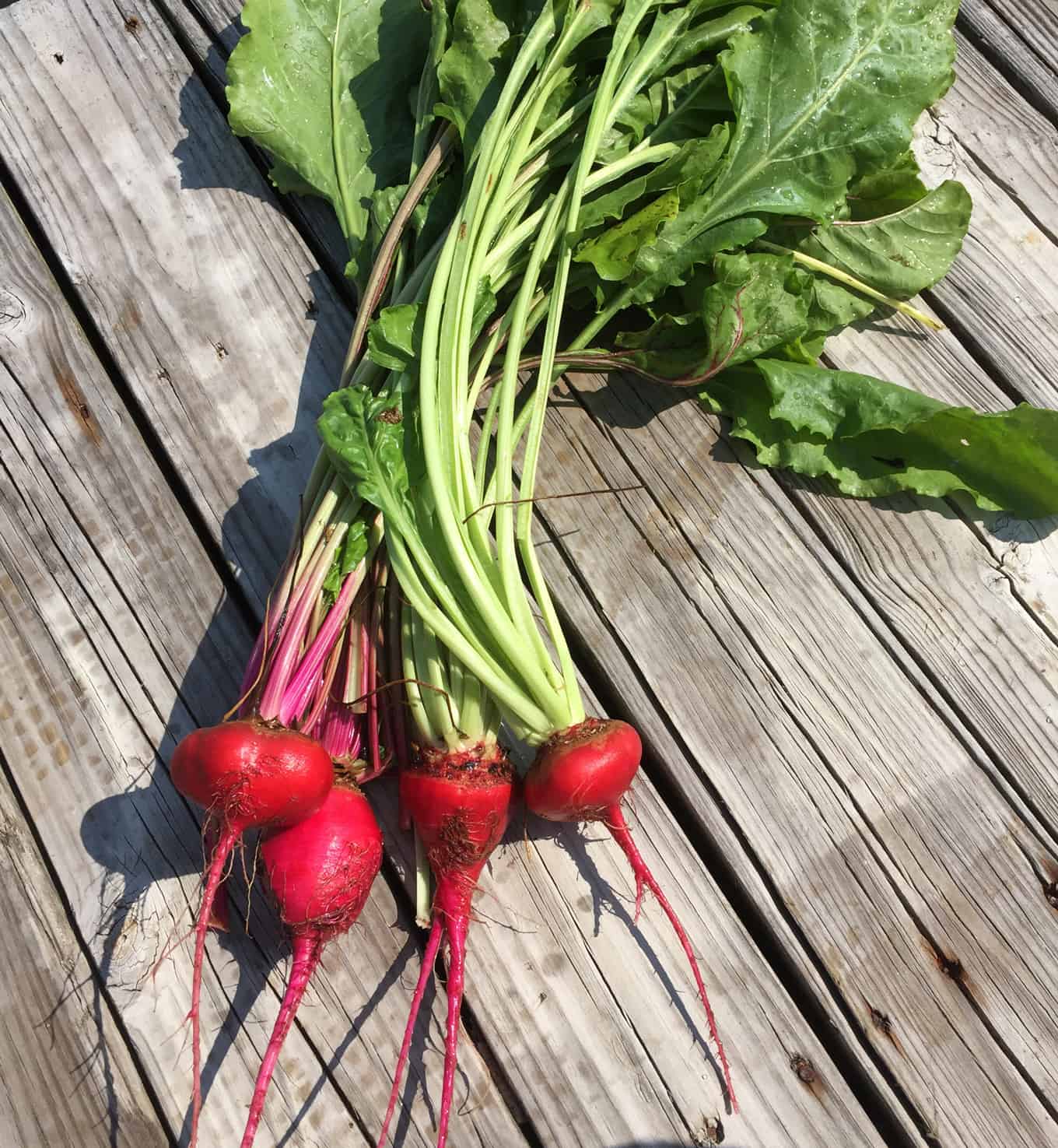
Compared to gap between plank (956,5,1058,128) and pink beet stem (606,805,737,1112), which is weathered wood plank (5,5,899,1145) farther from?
gap between plank (956,5,1058,128)

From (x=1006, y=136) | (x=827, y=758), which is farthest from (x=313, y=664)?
(x=1006, y=136)

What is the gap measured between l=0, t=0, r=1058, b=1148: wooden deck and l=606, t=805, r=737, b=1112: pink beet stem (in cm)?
4

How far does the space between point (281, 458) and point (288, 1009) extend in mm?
1165

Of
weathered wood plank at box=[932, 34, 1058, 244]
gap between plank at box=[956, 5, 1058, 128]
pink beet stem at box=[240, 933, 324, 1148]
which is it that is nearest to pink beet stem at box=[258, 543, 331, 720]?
pink beet stem at box=[240, 933, 324, 1148]

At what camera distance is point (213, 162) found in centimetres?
223

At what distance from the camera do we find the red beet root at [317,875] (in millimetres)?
1604

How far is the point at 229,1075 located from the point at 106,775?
66 cm

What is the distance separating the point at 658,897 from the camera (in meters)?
1.66

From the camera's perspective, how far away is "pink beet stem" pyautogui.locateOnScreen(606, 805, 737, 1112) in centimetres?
162

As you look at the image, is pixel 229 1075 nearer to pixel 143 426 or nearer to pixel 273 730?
pixel 273 730

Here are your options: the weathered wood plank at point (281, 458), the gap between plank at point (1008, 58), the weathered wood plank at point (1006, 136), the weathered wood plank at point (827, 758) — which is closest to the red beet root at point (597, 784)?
the weathered wood plank at point (281, 458)

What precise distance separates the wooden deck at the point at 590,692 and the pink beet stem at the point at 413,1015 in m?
0.07

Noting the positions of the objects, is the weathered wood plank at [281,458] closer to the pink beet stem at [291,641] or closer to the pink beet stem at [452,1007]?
the pink beet stem at [452,1007]

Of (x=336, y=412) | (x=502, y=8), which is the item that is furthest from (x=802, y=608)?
(x=502, y=8)
